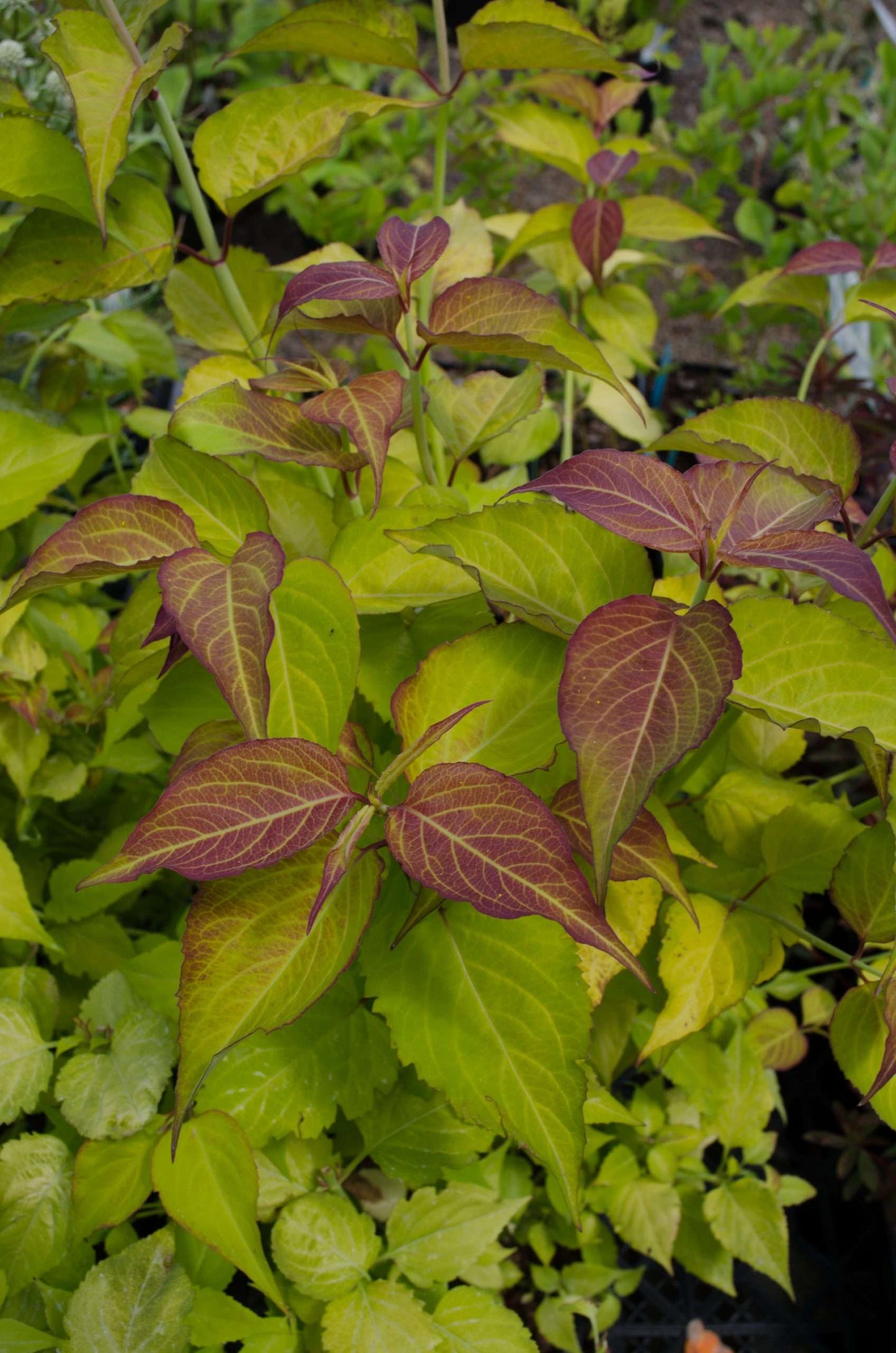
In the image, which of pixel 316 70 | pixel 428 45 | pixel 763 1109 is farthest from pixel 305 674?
pixel 428 45

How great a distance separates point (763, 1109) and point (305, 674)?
60 centimetres

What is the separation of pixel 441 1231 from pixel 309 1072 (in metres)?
0.16

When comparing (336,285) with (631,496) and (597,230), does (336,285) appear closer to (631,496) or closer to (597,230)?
(631,496)

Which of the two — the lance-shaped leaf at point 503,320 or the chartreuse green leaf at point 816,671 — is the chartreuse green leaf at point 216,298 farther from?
the chartreuse green leaf at point 816,671

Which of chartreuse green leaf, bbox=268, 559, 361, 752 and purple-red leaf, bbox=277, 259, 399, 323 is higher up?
purple-red leaf, bbox=277, 259, 399, 323

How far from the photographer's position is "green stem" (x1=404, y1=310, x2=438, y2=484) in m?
0.62

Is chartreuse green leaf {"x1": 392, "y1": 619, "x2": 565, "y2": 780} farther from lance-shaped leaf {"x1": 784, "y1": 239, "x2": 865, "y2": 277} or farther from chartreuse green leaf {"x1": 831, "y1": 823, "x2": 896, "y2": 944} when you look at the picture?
lance-shaped leaf {"x1": 784, "y1": 239, "x2": 865, "y2": 277}

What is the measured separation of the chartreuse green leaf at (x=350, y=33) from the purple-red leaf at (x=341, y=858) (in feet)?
1.70

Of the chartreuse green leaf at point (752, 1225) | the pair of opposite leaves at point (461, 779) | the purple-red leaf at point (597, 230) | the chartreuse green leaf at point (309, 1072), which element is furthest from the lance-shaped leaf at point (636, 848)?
the purple-red leaf at point (597, 230)

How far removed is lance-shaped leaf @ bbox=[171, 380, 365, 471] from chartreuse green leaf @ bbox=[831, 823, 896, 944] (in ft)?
1.23

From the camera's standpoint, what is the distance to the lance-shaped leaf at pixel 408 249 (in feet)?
1.87

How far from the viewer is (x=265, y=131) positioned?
687mm

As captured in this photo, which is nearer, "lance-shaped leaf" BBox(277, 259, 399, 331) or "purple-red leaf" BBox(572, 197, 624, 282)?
"lance-shaped leaf" BBox(277, 259, 399, 331)

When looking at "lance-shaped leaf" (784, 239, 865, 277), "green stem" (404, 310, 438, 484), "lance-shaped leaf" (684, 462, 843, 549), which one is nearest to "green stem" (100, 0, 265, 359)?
"green stem" (404, 310, 438, 484)
